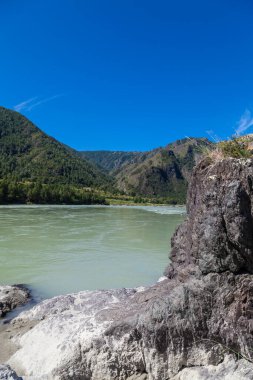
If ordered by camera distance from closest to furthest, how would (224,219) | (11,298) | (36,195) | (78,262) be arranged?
(224,219) → (11,298) → (78,262) → (36,195)

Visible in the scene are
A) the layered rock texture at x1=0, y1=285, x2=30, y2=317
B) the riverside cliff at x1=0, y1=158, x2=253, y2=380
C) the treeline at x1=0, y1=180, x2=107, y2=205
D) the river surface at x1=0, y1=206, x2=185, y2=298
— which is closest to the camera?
the riverside cliff at x1=0, y1=158, x2=253, y2=380

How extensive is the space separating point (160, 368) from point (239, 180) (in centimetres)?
396

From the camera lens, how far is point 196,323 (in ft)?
23.0

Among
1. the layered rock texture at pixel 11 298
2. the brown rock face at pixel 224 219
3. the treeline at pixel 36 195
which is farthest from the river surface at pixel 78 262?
the treeline at pixel 36 195

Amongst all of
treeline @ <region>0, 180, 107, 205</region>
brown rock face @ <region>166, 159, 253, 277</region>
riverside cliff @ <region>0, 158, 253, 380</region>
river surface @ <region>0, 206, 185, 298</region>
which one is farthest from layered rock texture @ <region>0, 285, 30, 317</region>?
treeline @ <region>0, 180, 107, 205</region>

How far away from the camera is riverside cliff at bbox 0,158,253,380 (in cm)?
670

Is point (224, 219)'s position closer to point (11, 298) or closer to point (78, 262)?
point (11, 298)

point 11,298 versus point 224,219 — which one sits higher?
point 224,219

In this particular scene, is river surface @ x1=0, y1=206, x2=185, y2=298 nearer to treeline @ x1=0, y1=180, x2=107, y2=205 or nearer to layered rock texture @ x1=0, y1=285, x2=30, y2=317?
layered rock texture @ x1=0, y1=285, x2=30, y2=317

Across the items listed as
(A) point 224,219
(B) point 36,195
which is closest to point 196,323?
(A) point 224,219

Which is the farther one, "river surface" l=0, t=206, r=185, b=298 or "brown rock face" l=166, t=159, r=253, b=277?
"river surface" l=0, t=206, r=185, b=298

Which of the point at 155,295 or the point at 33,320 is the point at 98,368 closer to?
the point at 155,295

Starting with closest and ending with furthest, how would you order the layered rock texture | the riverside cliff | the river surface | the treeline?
the riverside cliff
the layered rock texture
the river surface
the treeline

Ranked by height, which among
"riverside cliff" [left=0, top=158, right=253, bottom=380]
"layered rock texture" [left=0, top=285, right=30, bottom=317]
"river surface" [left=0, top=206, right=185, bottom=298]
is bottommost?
"river surface" [left=0, top=206, right=185, bottom=298]
